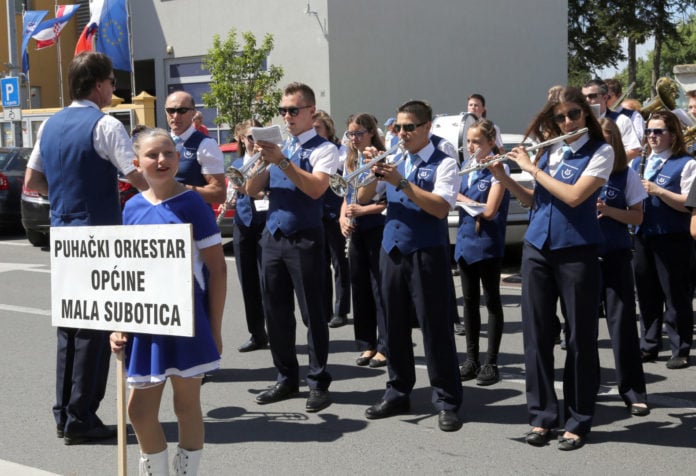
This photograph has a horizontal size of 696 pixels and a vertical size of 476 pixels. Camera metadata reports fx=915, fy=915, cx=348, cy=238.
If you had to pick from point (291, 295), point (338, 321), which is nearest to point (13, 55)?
Result: point (338, 321)

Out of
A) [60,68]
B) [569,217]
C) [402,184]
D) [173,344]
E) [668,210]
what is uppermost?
[60,68]

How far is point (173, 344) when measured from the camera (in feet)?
13.5

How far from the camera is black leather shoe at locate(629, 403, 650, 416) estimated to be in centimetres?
575

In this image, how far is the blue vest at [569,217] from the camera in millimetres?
5094

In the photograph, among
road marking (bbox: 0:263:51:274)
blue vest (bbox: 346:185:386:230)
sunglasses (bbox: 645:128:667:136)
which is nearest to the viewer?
sunglasses (bbox: 645:128:667:136)

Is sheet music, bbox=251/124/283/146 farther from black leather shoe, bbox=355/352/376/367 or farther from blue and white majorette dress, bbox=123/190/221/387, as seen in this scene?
black leather shoe, bbox=355/352/376/367

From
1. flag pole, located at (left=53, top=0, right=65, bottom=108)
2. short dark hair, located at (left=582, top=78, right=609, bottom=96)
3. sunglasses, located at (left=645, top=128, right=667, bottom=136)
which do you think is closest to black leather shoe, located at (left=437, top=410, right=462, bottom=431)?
sunglasses, located at (left=645, top=128, right=667, bottom=136)

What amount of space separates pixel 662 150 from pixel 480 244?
1657 mm

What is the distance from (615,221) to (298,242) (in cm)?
209

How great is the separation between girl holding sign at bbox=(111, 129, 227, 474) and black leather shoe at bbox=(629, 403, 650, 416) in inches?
112

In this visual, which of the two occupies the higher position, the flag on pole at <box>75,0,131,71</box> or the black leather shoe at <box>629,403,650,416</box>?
the flag on pole at <box>75,0,131,71</box>

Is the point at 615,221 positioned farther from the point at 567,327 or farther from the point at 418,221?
the point at 418,221

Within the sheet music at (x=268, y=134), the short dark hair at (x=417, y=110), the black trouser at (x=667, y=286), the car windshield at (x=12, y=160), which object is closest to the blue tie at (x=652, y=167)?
the black trouser at (x=667, y=286)

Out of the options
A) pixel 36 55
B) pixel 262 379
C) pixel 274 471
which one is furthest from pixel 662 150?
pixel 36 55
